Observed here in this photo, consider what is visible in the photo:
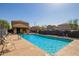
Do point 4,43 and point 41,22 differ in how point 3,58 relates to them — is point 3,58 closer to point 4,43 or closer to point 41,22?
point 4,43

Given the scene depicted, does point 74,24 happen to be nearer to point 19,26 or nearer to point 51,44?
point 51,44

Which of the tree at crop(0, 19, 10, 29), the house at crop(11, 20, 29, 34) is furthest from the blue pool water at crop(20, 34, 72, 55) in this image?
the tree at crop(0, 19, 10, 29)

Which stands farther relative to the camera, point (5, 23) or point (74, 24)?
point (74, 24)

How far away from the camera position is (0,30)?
7.25 metres

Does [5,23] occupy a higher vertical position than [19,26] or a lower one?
higher

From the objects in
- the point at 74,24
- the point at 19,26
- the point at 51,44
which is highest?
the point at 74,24

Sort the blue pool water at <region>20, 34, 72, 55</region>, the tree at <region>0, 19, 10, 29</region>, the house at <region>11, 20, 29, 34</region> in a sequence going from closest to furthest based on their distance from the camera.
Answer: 1. the blue pool water at <region>20, 34, 72, 55</region>
2. the tree at <region>0, 19, 10, 29</region>
3. the house at <region>11, 20, 29, 34</region>

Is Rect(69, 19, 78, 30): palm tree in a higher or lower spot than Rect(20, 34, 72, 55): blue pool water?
higher

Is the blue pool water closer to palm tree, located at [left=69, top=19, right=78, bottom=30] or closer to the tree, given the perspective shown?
palm tree, located at [left=69, top=19, right=78, bottom=30]

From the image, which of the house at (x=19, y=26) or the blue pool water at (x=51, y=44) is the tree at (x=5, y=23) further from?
the blue pool water at (x=51, y=44)

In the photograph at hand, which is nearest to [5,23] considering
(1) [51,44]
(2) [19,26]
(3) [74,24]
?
(2) [19,26]

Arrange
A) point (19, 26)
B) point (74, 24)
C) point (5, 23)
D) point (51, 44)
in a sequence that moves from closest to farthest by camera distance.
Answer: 1. point (5, 23)
2. point (51, 44)
3. point (74, 24)
4. point (19, 26)

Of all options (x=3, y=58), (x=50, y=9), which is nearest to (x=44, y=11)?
(x=50, y=9)

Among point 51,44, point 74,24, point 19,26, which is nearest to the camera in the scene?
point 51,44
